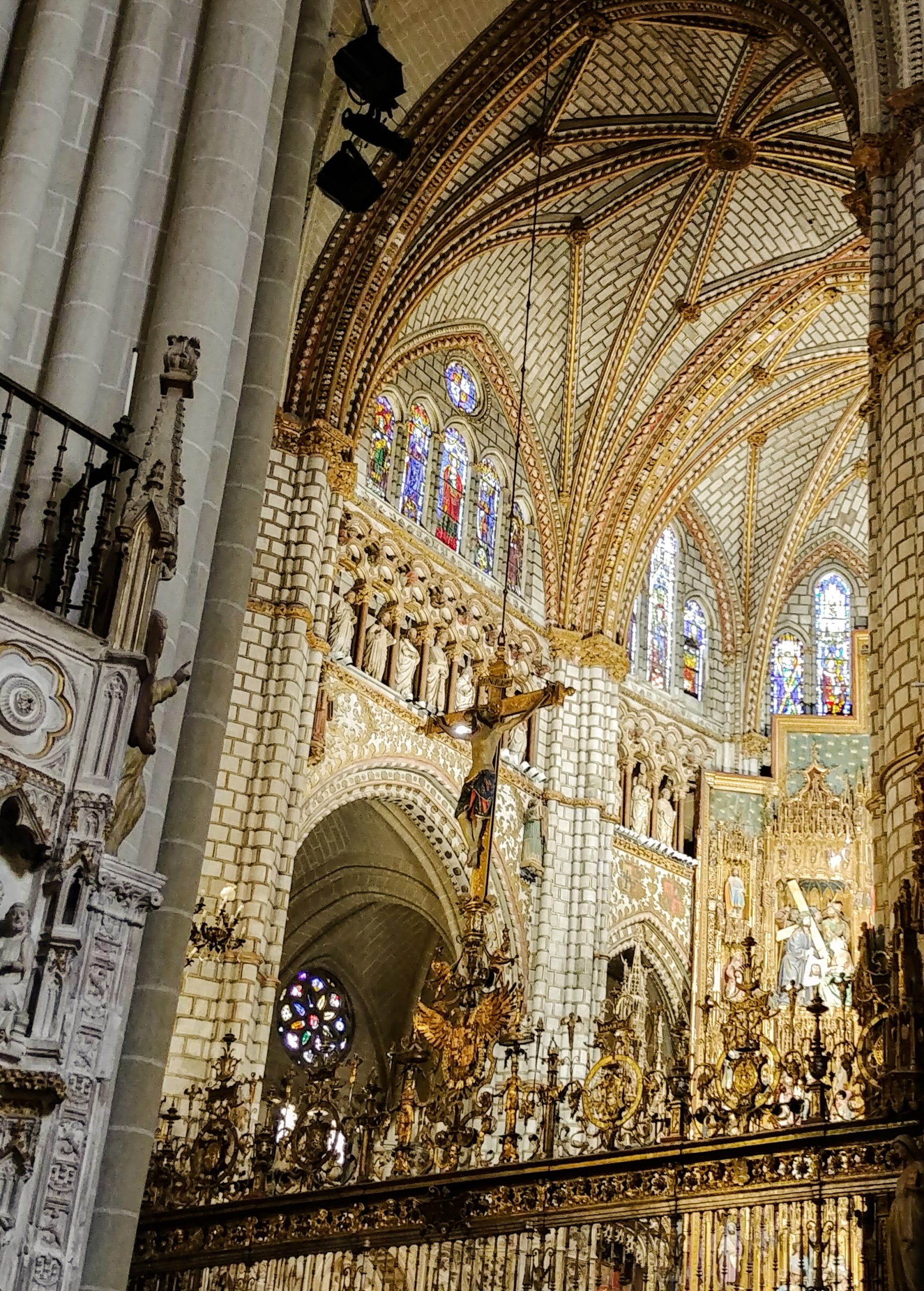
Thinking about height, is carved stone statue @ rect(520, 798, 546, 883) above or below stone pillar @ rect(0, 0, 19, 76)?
above

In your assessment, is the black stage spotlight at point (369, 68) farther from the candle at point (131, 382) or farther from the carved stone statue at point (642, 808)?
the carved stone statue at point (642, 808)

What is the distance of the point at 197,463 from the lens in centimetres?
856

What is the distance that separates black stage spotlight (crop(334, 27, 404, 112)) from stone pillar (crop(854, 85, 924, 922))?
430cm

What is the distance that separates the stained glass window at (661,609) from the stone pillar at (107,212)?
54.1 feet

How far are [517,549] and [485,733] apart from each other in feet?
29.0

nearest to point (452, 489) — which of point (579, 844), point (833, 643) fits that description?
point (579, 844)

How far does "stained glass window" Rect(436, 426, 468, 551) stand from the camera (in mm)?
22234

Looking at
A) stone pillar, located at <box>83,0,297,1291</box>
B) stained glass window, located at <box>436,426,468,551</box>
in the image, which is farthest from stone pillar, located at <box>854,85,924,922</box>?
stained glass window, located at <box>436,426,468,551</box>

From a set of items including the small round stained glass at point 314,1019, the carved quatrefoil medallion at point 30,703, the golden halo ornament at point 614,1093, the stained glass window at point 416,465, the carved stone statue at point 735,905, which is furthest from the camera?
the carved stone statue at point 735,905

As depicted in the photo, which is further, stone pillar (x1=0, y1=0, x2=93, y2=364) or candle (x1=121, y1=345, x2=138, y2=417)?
candle (x1=121, y1=345, x2=138, y2=417)

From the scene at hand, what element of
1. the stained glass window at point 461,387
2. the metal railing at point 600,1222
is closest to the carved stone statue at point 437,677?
the stained glass window at point 461,387

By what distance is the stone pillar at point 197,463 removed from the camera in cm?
757

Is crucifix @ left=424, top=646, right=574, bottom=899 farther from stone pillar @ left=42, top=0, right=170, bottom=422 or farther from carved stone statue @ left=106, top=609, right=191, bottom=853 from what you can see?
carved stone statue @ left=106, top=609, right=191, bottom=853

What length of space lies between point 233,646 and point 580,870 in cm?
1359
